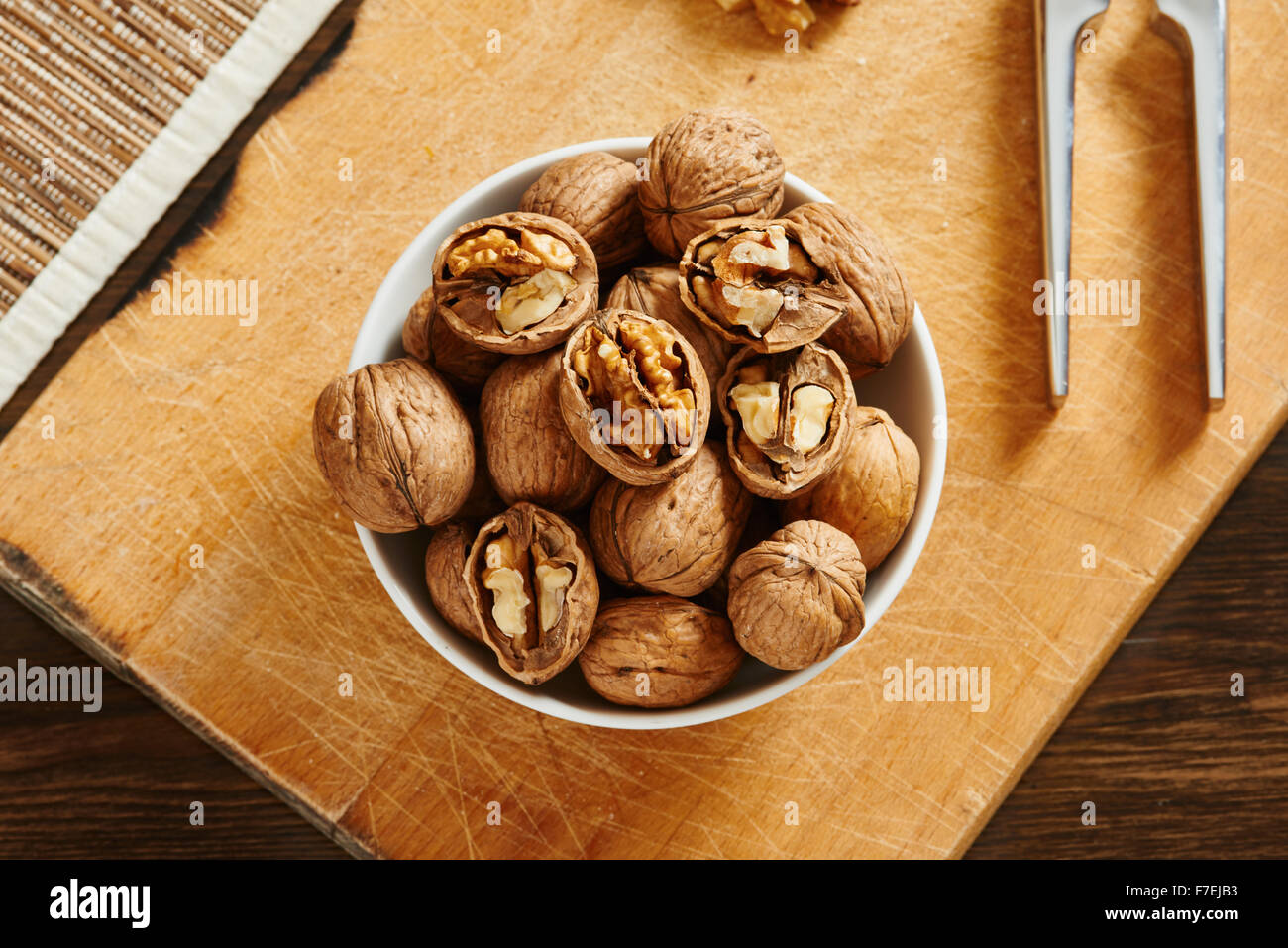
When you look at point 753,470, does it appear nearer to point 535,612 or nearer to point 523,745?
point 535,612

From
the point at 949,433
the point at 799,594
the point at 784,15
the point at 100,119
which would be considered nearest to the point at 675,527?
the point at 799,594

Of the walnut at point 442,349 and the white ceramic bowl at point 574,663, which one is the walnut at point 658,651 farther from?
the walnut at point 442,349

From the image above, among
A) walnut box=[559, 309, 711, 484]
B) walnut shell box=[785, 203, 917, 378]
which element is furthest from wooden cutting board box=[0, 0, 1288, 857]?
walnut box=[559, 309, 711, 484]

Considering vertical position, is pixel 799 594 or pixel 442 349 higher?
pixel 442 349

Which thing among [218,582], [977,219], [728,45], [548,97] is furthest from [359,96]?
[977,219]

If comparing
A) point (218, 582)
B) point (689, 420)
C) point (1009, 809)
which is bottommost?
point (1009, 809)

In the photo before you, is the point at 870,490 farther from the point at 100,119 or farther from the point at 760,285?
the point at 100,119

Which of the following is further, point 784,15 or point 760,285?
point 784,15
